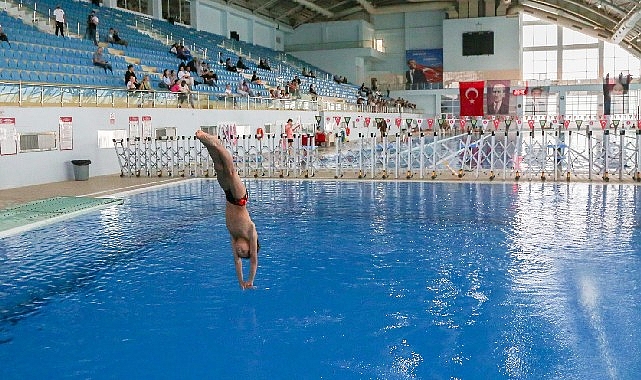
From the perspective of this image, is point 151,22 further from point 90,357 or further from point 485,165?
point 90,357

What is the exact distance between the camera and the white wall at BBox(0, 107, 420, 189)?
1664 centimetres

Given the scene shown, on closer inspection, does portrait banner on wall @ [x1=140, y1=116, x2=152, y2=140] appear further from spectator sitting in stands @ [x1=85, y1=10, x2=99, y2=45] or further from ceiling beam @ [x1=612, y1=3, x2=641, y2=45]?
ceiling beam @ [x1=612, y1=3, x2=641, y2=45]

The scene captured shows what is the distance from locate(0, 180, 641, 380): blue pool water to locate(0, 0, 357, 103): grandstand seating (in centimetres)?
914

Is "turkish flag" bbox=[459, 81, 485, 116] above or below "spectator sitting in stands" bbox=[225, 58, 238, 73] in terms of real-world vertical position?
below

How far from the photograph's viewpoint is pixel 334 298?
21.9 ft

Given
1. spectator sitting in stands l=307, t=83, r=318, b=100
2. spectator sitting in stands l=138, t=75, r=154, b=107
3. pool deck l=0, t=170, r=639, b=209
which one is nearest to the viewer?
pool deck l=0, t=170, r=639, b=209

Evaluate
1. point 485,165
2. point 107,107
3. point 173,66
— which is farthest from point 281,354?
point 173,66

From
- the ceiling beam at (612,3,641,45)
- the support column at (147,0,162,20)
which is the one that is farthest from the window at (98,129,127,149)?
the ceiling beam at (612,3,641,45)

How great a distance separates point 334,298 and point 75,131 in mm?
14576

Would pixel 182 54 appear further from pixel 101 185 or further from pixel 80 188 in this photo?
pixel 80 188

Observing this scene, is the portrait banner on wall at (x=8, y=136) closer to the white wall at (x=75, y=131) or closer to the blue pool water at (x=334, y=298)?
the white wall at (x=75, y=131)

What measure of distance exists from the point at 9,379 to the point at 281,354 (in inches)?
78.3

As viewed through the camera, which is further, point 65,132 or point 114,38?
point 114,38

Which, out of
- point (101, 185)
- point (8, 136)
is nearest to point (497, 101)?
point (101, 185)
